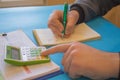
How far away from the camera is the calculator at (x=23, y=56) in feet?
2.19

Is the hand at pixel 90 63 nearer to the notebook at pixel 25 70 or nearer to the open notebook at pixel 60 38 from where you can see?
Answer: the notebook at pixel 25 70

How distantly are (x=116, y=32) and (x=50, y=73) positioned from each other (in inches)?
17.6

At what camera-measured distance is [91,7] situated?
1.10m

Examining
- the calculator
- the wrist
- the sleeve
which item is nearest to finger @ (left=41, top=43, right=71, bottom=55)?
the calculator

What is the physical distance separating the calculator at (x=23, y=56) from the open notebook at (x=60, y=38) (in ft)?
0.39

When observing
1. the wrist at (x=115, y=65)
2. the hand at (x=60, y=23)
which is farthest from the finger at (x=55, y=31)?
the wrist at (x=115, y=65)

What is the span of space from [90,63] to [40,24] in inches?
17.8

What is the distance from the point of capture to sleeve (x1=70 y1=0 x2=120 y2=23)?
1.06m

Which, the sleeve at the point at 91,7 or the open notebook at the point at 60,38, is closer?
the open notebook at the point at 60,38

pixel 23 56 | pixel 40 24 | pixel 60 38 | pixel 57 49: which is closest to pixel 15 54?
pixel 23 56

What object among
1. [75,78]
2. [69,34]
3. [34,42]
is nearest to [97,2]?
[69,34]

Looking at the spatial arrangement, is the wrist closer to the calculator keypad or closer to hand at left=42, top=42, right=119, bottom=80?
hand at left=42, top=42, right=119, bottom=80

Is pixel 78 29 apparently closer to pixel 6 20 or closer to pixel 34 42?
pixel 34 42

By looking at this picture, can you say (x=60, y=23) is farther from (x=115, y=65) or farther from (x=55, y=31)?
(x=115, y=65)
